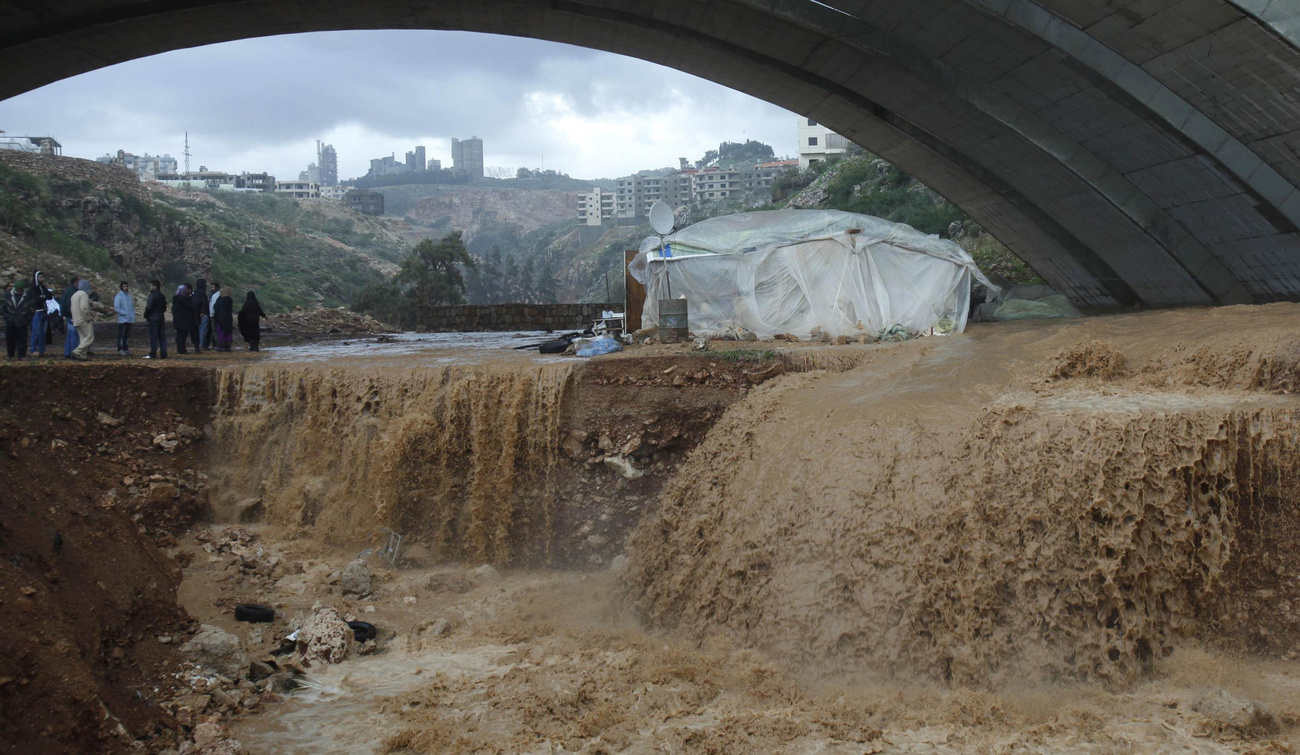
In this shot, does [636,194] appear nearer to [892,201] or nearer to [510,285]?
[510,285]

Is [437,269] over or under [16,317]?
over

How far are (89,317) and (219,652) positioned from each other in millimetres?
7553

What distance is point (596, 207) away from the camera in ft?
347

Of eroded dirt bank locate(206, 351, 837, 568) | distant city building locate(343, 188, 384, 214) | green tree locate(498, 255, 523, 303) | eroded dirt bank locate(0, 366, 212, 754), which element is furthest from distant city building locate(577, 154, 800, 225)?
eroded dirt bank locate(0, 366, 212, 754)

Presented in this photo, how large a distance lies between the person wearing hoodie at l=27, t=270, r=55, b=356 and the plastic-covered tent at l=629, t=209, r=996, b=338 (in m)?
8.41

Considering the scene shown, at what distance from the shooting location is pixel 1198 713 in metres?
5.30

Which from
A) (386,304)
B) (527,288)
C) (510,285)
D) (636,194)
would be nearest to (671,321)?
(386,304)

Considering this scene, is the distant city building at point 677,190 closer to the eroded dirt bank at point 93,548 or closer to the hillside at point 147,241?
the hillside at point 147,241

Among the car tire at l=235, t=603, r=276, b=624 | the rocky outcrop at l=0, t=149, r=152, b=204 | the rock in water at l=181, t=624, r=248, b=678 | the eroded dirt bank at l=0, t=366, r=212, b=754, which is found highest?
the rocky outcrop at l=0, t=149, r=152, b=204

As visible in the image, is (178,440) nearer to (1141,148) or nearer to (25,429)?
(25,429)

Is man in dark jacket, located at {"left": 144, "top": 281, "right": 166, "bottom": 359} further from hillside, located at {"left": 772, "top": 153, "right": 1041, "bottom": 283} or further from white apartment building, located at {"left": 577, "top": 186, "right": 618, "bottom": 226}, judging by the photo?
white apartment building, located at {"left": 577, "top": 186, "right": 618, "bottom": 226}

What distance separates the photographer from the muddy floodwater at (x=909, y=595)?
18.6 ft

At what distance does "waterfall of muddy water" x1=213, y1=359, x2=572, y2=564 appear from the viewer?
32.0 feet

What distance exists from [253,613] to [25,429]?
3.83 meters
